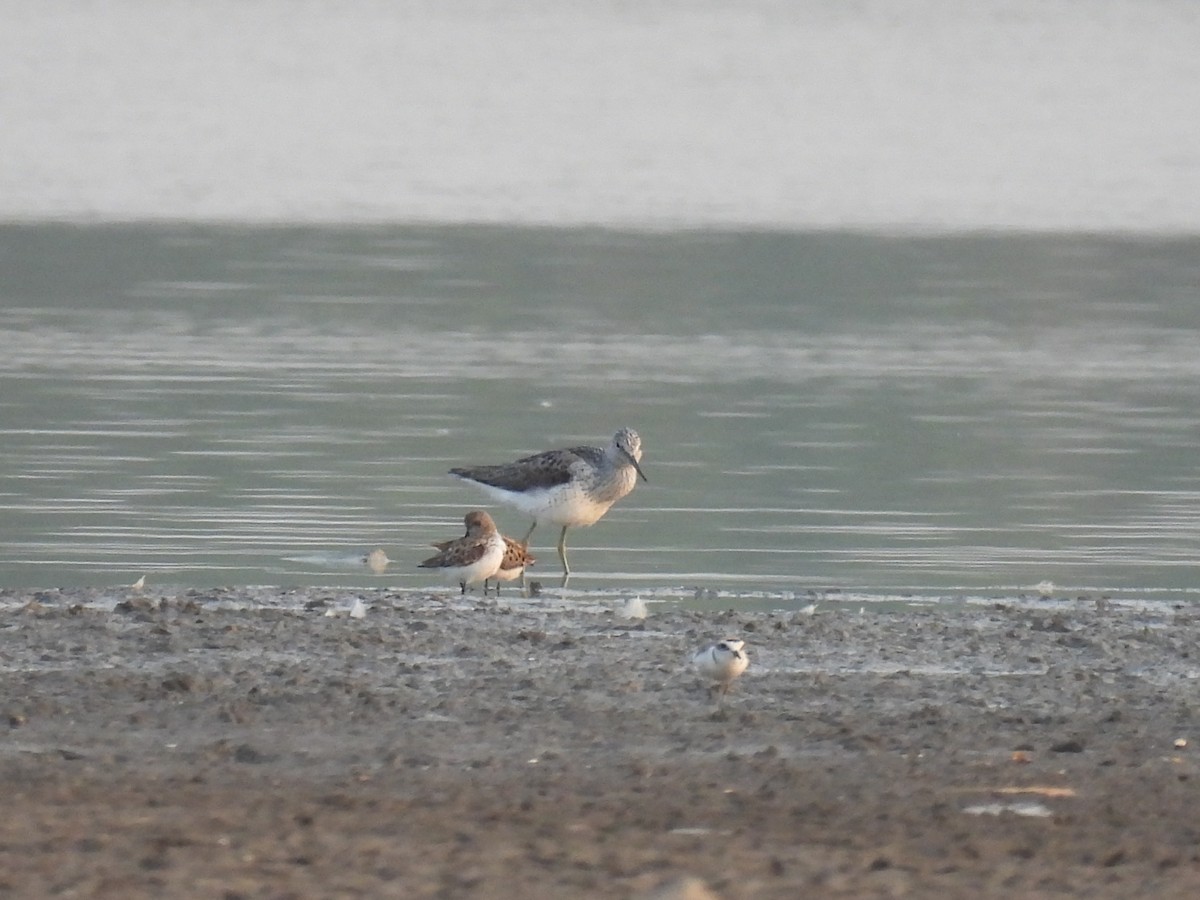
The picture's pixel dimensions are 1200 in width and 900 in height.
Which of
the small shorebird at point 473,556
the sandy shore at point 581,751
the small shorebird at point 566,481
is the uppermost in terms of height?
the small shorebird at point 566,481

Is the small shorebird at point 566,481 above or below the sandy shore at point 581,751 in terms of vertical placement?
above

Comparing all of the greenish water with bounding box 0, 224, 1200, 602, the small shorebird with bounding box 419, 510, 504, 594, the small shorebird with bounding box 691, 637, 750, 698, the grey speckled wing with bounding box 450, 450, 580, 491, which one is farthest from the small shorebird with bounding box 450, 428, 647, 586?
the small shorebird with bounding box 691, 637, 750, 698

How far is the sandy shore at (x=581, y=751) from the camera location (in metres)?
8.17

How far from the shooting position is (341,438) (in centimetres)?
2077

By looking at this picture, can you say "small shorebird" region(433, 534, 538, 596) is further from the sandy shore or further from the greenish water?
the sandy shore

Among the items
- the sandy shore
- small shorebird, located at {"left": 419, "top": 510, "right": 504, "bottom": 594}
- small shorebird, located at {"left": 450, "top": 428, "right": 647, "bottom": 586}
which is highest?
small shorebird, located at {"left": 450, "top": 428, "right": 647, "bottom": 586}

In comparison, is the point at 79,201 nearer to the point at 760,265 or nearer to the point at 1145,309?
the point at 760,265

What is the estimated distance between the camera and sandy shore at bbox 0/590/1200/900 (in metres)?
8.17

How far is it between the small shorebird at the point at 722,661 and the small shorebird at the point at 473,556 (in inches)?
136

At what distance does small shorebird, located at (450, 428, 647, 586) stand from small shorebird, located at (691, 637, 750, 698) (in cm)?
487

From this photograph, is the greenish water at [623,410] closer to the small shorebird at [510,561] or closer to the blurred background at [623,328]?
the blurred background at [623,328]

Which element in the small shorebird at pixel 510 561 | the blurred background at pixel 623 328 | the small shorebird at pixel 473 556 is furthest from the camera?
the blurred background at pixel 623 328

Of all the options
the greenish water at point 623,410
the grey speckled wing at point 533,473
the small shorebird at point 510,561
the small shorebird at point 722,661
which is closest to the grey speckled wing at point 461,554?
the small shorebird at point 510,561

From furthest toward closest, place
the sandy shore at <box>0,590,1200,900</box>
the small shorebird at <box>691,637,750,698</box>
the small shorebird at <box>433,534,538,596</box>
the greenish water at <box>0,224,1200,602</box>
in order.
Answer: the greenish water at <box>0,224,1200,602</box>, the small shorebird at <box>433,534,538,596</box>, the small shorebird at <box>691,637,750,698</box>, the sandy shore at <box>0,590,1200,900</box>
